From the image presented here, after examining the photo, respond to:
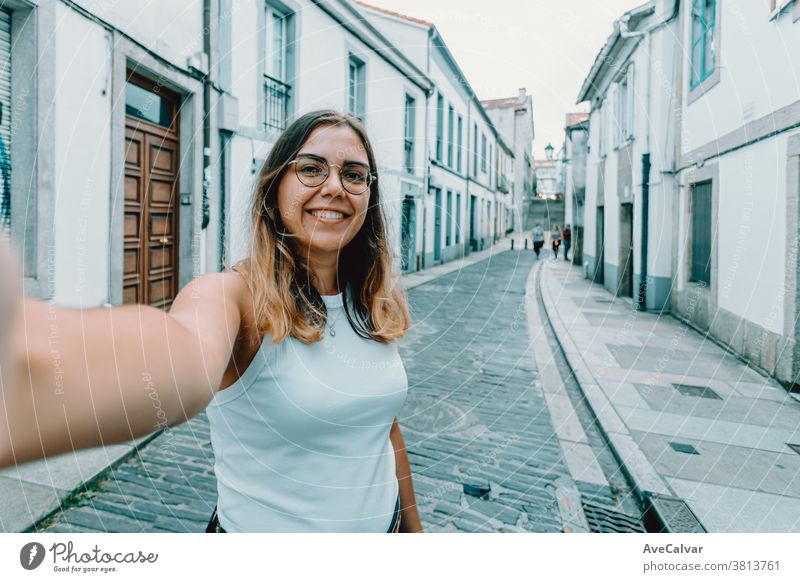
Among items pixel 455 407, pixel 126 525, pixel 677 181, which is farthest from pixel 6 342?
pixel 677 181

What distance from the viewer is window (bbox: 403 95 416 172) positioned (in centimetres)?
1399

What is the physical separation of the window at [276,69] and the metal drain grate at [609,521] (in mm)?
6609

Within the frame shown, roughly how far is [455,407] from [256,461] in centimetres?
355

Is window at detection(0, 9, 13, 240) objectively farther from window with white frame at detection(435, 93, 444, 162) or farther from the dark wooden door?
window with white frame at detection(435, 93, 444, 162)

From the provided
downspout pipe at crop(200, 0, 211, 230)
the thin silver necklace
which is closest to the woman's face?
the thin silver necklace

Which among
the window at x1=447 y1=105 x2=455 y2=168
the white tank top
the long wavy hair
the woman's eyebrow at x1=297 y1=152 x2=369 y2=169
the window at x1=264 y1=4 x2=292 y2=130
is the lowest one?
the white tank top

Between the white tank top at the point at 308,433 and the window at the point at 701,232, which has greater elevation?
the window at the point at 701,232

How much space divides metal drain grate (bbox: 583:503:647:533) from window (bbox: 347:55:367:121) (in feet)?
30.9

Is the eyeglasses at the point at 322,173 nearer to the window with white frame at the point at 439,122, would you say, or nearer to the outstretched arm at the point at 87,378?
the outstretched arm at the point at 87,378

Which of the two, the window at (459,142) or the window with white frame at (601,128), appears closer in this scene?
the window with white frame at (601,128)

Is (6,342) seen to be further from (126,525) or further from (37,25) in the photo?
(37,25)

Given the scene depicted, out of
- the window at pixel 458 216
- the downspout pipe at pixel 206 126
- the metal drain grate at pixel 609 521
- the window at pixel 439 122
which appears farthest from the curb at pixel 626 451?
the window at pixel 458 216

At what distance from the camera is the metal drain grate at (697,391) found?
4.56m
